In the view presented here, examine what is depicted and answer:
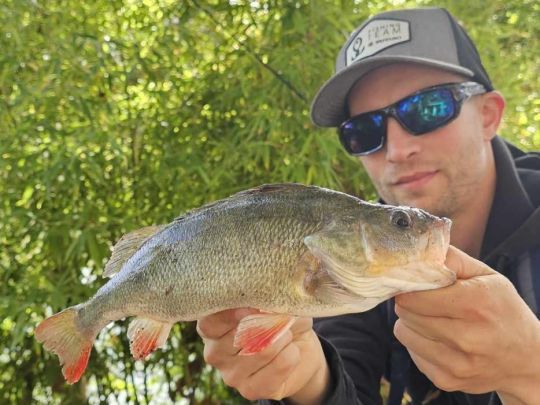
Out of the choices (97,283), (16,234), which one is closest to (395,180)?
(97,283)

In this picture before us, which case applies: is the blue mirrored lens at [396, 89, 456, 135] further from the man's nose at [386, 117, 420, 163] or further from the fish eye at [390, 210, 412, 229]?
the fish eye at [390, 210, 412, 229]

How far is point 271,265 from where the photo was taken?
47.1 inches

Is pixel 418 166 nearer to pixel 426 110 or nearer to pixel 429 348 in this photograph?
pixel 426 110

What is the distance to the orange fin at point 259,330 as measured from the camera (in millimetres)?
1195

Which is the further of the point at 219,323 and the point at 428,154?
the point at 428,154

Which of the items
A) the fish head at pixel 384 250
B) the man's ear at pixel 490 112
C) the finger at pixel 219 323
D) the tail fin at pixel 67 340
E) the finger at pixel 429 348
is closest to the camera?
the fish head at pixel 384 250

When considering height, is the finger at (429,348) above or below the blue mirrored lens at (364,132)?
below

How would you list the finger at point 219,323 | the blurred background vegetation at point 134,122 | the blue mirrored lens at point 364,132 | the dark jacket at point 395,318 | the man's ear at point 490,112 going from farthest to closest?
the blurred background vegetation at point 134,122 → the man's ear at point 490,112 → the blue mirrored lens at point 364,132 → the dark jacket at point 395,318 → the finger at point 219,323

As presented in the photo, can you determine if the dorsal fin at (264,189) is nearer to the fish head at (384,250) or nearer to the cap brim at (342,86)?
the fish head at (384,250)

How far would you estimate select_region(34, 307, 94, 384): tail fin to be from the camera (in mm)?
1420

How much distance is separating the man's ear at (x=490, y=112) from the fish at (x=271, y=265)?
113cm

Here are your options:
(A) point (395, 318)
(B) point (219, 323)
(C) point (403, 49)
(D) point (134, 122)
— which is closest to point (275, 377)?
(B) point (219, 323)

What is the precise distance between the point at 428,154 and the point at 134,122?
1.55m

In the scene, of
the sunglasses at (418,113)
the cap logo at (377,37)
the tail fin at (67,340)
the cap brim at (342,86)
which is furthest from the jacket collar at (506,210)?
the tail fin at (67,340)
